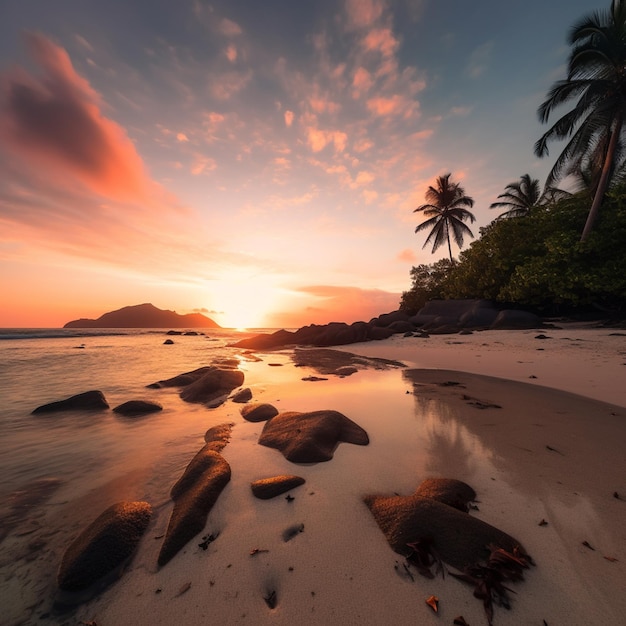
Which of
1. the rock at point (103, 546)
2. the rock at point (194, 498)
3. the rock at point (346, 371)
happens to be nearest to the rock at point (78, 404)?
the rock at point (194, 498)

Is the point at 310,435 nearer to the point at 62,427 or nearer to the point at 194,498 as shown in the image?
the point at 194,498

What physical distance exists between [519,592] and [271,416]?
3.81 metres

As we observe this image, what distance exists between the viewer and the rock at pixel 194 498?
2.13 m

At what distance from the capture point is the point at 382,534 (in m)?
2.09

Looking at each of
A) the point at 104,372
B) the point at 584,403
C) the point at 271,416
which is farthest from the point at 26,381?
the point at 584,403

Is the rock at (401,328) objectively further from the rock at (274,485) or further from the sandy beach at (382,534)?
the rock at (274,485)

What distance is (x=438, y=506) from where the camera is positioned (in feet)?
6.95

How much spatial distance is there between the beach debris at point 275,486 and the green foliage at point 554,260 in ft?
69.3

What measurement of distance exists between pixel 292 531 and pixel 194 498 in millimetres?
978

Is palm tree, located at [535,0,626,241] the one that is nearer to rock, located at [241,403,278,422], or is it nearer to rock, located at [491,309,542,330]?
rock, located at [491,309,542,330]

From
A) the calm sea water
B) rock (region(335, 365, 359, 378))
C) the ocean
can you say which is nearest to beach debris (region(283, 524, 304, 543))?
the ocean

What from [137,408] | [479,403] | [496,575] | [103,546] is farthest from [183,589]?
[479,403]

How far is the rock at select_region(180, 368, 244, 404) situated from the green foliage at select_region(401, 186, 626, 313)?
19.9m

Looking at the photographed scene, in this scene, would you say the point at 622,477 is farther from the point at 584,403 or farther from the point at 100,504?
the point at 100,504
